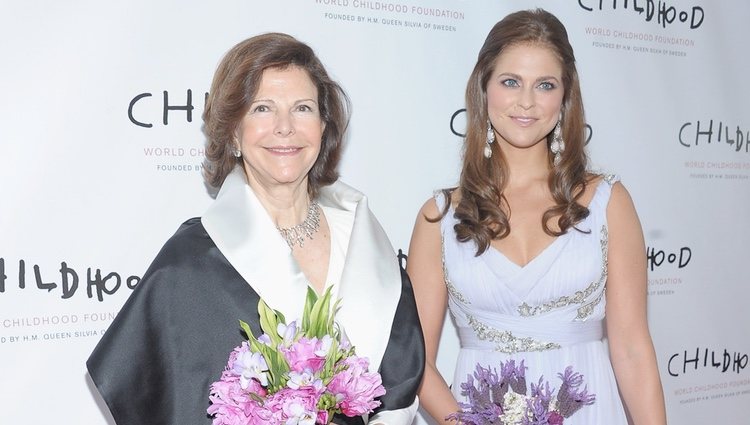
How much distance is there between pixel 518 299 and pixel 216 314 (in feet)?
3.03

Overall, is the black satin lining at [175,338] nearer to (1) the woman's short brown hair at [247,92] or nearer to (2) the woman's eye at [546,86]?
(1) the woman's short brown hair at [247,92]

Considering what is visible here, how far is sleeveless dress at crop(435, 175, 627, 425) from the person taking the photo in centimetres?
254

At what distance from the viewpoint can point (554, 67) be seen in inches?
101

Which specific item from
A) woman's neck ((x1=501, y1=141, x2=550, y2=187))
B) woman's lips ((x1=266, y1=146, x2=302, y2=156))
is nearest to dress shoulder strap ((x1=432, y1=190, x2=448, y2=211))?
woman's neck ((x1=501, y1=141, x2=550, y2=187))

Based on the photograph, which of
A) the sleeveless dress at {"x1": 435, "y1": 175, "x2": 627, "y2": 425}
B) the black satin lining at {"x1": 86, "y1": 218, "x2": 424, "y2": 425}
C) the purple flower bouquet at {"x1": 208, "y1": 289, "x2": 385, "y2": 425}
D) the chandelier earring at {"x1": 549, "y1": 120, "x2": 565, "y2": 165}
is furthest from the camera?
the chandelier earring at {"x1": 549, "y1": 120, "x2": 565, "y2": 165}

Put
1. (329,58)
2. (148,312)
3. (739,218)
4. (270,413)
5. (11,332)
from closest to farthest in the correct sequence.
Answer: (270,413)
(148,312)
(11,332)
(329,58)
(739,218)

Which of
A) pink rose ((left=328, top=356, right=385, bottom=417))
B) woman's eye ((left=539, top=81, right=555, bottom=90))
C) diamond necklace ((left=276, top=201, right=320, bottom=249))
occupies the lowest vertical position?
pink rose ((left=328, top=356, right=385, bottom=417))

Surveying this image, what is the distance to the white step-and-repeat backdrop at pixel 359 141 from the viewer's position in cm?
256

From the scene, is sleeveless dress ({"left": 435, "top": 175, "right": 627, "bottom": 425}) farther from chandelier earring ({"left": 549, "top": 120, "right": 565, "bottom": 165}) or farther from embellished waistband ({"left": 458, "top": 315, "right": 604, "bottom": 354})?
chandelier earring ({"left": 549, "top": 120, "right": 565, "bottom": 165})

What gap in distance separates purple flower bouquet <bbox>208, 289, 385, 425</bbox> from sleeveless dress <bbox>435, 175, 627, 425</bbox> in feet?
2.90

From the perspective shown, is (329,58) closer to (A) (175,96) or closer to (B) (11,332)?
(A) (175,96)

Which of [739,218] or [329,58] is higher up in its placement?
[329,58]

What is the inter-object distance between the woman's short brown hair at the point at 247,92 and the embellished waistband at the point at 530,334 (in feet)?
2.37

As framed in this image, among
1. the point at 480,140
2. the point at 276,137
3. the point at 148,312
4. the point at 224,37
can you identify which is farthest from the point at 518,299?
the point at 224,37
